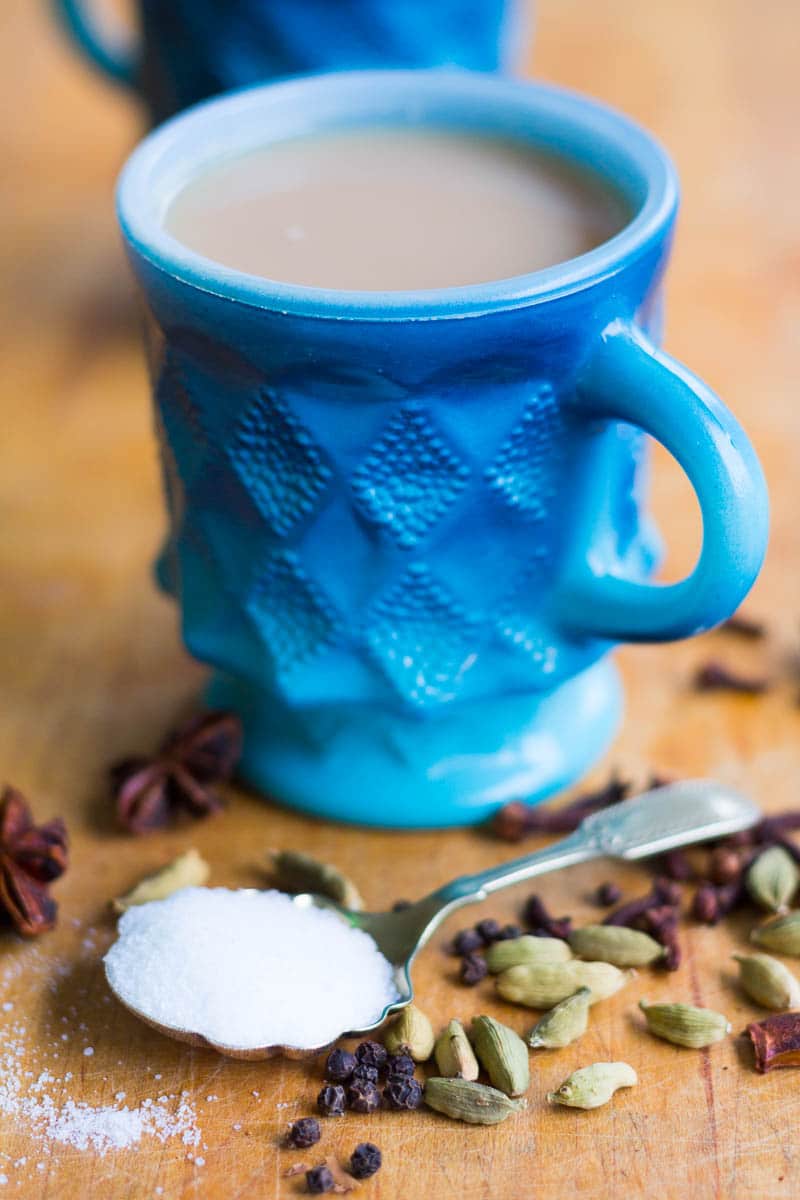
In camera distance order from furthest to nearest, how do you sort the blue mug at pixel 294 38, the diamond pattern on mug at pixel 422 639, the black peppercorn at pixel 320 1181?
the blue mug at pixel 294 38 → the diamond pattern on mug at pixel 422 639 → the black peppercorn at pixel 320 1181

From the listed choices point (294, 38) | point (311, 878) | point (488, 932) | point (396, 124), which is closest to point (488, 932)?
point (488, 932)

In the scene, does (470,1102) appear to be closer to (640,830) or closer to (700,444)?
(640,830)

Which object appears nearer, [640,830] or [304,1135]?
[304,1135]

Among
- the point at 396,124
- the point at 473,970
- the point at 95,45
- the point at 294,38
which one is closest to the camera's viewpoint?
the point at 473,970

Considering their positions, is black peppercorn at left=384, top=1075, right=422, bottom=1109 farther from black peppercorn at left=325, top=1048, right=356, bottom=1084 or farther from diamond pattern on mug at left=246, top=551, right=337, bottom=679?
diamond pattern on mug at left=246, top=551, right=337, bottom=679

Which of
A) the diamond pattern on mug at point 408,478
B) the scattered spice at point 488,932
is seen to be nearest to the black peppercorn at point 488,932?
the scattered spice at point 488,932

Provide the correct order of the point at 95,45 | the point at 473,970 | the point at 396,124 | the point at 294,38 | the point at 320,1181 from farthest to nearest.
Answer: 1. the point at 95,45
2. the point at 294,38
3. the point at 396,124
4. the point at 473,970
5. the point at 320,1181

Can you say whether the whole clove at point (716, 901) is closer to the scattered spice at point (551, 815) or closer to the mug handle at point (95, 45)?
the scattered spice at point (551, 815)

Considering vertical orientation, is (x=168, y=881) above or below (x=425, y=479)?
below
